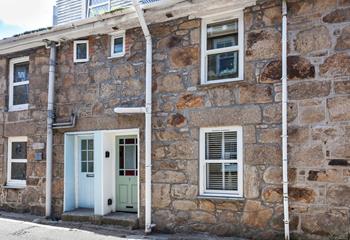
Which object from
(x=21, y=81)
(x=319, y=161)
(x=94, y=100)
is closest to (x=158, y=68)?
(x=94, y=100)

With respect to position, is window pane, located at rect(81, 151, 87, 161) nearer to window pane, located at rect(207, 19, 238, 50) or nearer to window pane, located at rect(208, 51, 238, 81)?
window pane, located at rect(208, 51, 238, 81)

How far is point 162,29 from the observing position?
25.0ft

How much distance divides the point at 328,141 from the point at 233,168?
177 centimetres

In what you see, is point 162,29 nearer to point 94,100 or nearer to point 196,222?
point 94,100

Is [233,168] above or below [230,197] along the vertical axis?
above

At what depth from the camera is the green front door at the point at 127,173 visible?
27.3 ft

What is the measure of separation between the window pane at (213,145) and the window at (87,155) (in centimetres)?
312

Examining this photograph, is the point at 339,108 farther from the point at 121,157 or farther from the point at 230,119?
the point at 121,157

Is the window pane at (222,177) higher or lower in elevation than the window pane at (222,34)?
lower

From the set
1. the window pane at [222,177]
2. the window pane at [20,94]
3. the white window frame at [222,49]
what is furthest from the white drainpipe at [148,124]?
the window pane at [20,94]

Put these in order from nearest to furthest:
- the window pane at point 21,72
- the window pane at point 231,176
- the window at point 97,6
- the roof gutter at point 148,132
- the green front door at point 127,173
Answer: the window pane at point 231,176 < the roof gutter at point 148,132 < the green front door at point 127,173 < the window pane at point 21,72 < the window at point 97,6

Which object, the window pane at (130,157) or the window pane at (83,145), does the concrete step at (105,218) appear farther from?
the window pane at (83,145)

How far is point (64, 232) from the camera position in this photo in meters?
7.51

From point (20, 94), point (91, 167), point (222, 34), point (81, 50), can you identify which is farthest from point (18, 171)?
point (222, 34)
